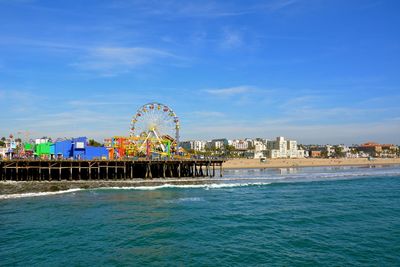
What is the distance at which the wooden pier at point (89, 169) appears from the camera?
155 ft

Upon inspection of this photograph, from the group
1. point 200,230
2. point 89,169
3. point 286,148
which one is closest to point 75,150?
point 89,169

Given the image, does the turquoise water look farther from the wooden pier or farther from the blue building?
the blue building

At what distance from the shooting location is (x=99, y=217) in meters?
25.4

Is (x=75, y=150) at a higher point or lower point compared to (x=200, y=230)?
higher

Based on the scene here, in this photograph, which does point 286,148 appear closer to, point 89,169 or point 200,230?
point 89,169

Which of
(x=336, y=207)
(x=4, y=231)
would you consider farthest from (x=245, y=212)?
(x=4, y=231)

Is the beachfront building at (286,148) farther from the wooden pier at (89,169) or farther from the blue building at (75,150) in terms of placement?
the blue building at (75,150)

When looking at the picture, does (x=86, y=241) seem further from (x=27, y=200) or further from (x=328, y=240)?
(x=27, y=200)

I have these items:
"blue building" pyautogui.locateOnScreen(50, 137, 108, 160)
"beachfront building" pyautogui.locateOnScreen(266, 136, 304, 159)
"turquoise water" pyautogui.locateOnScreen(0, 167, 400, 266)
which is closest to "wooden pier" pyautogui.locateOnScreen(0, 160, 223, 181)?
"blue building" pyautogui.locateOnScreen(50, 137, 108, 160)

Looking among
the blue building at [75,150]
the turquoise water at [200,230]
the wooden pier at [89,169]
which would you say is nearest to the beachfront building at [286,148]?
the wooden pier at [89,169]

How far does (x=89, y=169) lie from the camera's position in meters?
48.3

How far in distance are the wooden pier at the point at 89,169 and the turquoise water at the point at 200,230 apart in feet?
42.1

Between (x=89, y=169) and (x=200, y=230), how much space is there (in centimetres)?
3017

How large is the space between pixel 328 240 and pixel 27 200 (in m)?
25.2
